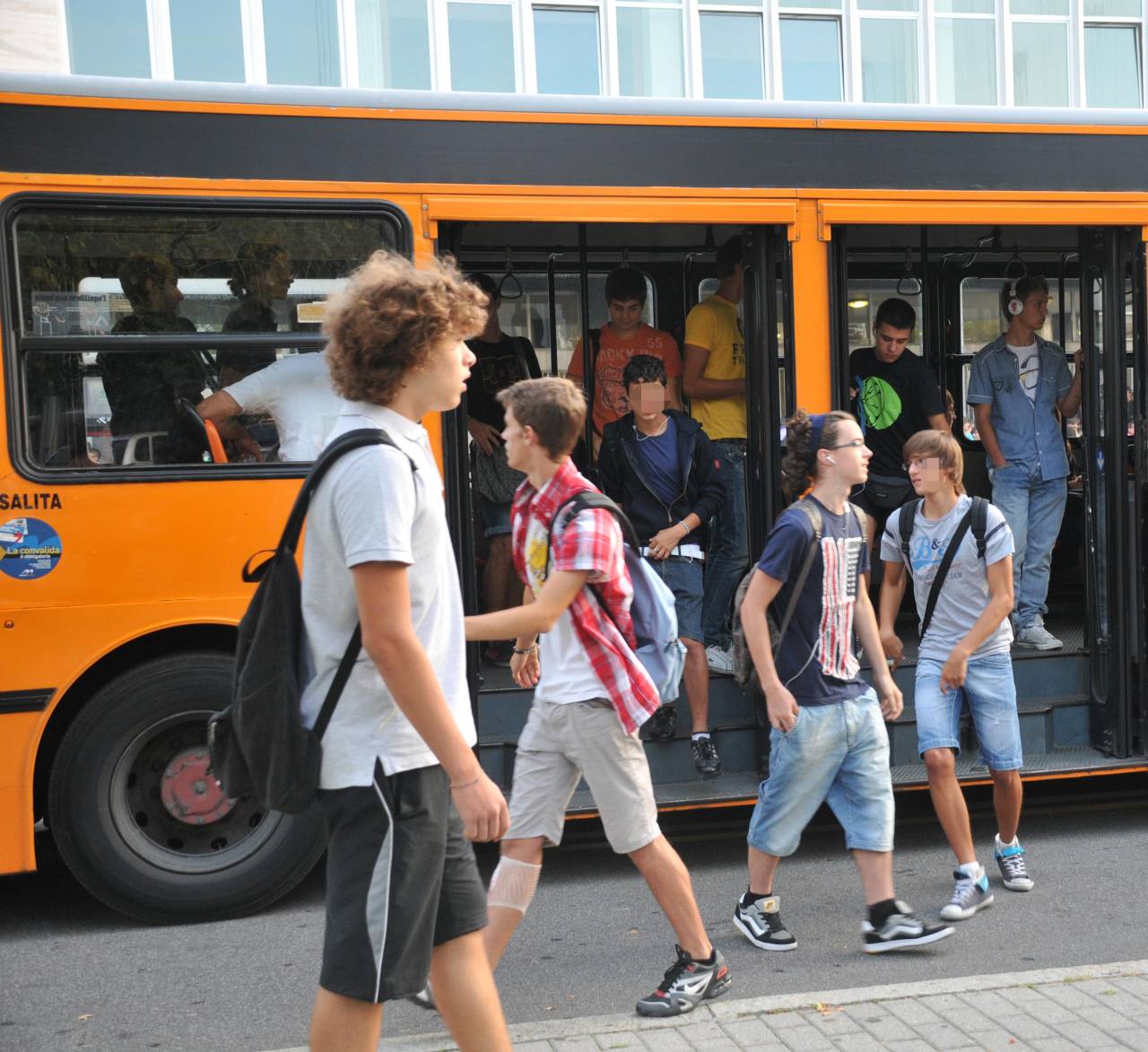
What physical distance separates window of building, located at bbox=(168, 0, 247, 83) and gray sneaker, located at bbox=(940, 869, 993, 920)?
15.6 m

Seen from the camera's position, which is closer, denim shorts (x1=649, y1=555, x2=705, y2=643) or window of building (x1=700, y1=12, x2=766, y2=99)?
denim shorts (x1=649, y1=555, x2=705, y2=643)

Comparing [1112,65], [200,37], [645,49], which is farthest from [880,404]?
[1112,65]

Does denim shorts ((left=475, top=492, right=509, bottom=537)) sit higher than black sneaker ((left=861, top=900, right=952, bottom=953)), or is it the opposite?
denim shorts ((left=475, top=492, right=509, bottom=537))

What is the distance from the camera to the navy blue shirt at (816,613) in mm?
4345

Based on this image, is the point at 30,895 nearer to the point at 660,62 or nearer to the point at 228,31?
the point at 228,31

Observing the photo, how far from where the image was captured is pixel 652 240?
7.36 metres

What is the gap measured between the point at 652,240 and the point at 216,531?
3.36 meters

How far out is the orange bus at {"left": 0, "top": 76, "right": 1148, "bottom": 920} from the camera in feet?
15.5

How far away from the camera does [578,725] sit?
12.6 feet

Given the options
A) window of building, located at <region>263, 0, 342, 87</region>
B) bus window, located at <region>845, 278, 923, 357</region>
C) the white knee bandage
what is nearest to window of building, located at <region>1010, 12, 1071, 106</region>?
window of building, located at <region>263, 0, 342, 87</region>

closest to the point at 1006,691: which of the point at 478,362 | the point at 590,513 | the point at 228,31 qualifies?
the point at 590,513

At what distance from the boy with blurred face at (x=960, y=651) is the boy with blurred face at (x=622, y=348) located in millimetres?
2044

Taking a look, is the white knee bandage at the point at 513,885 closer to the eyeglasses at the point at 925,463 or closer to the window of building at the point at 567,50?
the eyeglasses at the point at 925,463

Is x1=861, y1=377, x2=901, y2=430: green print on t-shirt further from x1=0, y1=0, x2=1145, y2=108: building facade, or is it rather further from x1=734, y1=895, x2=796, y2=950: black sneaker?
x1=0, y1=0, x2=1145, y2=108: building facade
